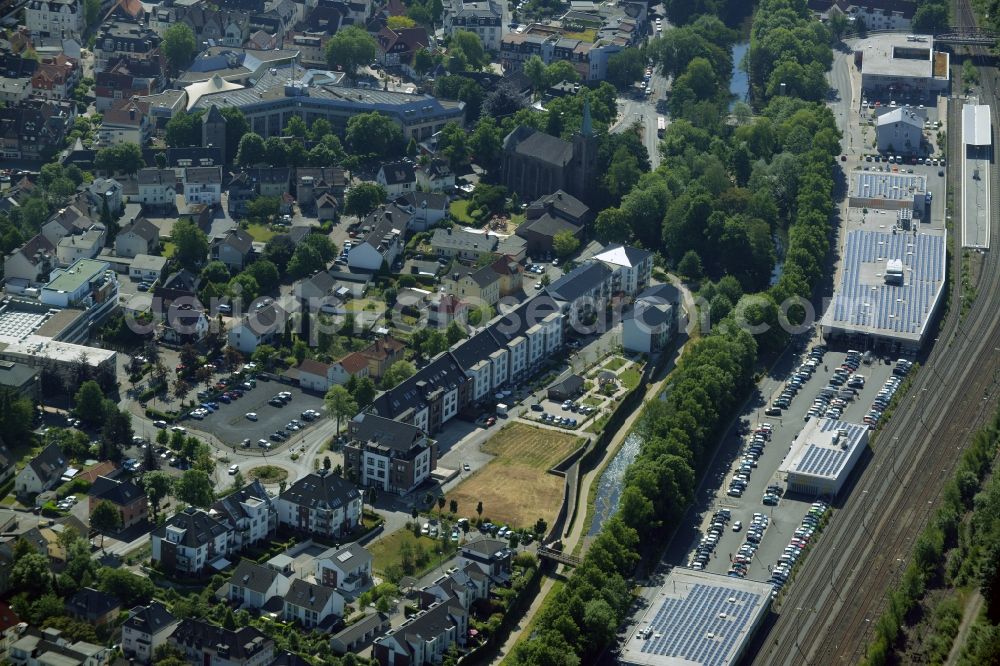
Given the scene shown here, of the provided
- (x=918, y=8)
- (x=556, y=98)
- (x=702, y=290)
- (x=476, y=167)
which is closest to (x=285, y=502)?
(x=702, y=290)

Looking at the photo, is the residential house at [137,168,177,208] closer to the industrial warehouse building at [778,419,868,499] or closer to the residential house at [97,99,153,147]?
the residential house at [97,99,153,147]

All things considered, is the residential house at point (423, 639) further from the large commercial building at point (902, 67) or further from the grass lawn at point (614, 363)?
the large commercial building at point (902, 67)

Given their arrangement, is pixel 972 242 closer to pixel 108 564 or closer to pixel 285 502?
pixel 285 502

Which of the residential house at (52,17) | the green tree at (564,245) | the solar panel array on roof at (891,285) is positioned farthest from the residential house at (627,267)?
the residential house at (52,17)

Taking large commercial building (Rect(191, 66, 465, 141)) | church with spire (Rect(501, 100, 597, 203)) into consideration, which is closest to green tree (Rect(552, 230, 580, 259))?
church with spire (Rect(501, 100, 597, 203))

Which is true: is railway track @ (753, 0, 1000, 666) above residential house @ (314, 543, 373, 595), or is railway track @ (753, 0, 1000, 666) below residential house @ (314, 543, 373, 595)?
below

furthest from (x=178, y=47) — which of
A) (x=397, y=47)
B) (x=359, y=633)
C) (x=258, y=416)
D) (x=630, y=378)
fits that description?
(x=359, y=633)
